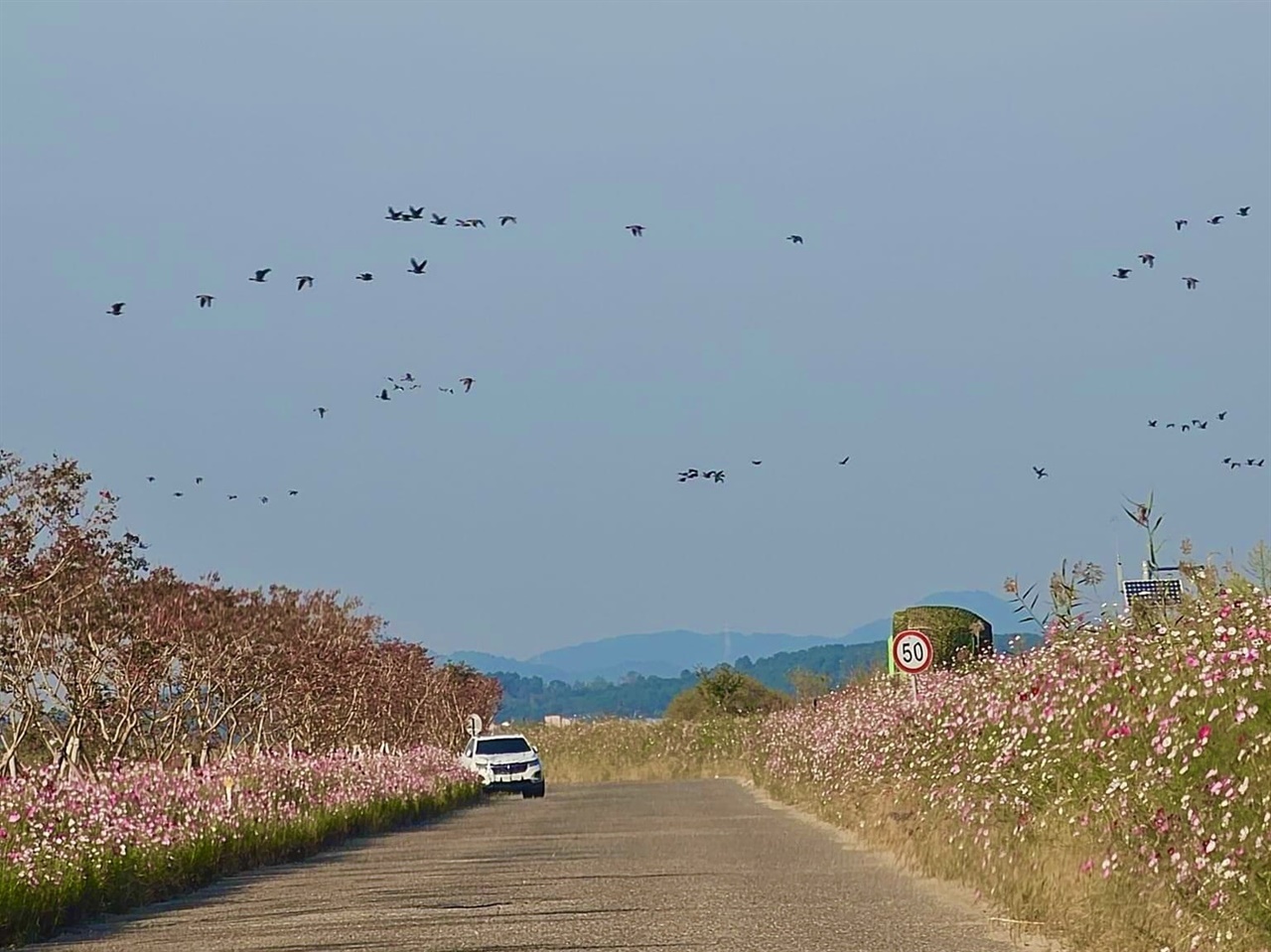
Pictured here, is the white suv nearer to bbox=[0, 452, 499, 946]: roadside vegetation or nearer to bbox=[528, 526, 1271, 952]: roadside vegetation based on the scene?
bbox=[0, 452, 499, 946]: roadside vegetation

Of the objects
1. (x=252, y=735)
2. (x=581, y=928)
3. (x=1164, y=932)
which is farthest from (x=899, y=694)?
(x=252, y=735)

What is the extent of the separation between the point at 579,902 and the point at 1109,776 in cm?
526

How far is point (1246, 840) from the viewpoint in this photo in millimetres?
9789

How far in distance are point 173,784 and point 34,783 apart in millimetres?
4404

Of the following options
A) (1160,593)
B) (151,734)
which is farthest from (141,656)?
(1160,593)

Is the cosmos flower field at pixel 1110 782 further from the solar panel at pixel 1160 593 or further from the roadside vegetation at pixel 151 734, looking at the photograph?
the roadside vegetation at pixel 151 734

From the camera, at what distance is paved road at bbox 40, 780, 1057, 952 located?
13586 millimetres

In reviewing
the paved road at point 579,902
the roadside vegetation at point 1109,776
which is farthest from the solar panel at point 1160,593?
the paved road at point 579,902

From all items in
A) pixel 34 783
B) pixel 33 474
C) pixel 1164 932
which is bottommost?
pixel 1164 932

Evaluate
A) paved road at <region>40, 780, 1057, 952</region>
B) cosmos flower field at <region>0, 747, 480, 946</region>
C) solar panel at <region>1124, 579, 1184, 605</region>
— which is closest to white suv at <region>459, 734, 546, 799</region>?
cosmos flower field at <region>0, 747, 480, 946</region>

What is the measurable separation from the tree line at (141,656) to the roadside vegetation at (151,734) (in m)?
0.04

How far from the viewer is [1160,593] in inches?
593

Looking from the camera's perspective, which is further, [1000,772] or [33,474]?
[33,474]

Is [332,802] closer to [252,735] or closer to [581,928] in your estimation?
[252,735]
